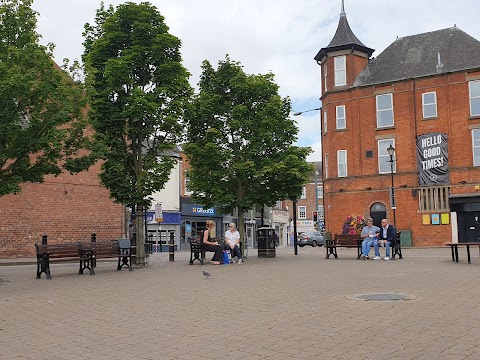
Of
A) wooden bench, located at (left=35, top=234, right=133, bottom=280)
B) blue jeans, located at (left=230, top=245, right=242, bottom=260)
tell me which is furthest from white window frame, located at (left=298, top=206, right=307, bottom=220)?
wooden bench, located at (left=35, top=234, right=133, bottom=280)

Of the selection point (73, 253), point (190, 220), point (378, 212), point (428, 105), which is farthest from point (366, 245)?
point (190, 220)

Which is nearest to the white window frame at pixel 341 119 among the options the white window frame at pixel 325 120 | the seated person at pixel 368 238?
the white window frame at pixel 325 120

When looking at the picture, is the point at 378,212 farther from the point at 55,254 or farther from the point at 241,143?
the point at 55,254

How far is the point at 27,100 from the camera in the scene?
44.0ft

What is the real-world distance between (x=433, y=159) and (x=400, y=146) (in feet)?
8.45

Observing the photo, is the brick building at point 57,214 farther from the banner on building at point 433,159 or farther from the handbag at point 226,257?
the banner on building at point 433,159

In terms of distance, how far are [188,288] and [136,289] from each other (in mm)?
1150

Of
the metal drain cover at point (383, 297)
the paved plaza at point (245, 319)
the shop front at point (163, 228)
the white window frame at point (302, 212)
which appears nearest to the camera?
the paved plaza at point (245, 319)

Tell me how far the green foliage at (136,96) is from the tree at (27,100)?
11.6 ft

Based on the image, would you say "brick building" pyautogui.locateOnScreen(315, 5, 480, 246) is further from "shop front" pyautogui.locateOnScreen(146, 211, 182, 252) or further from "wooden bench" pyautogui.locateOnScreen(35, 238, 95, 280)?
"wooden bench" pyautogui.locateOnScreen(35, 238, 95, 280)

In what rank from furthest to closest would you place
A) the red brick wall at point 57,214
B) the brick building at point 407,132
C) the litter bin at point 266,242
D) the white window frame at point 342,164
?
the white window frame at point 342,164, the brick building at point 407,132, the red brick wall at point 57,214, the litter bin at point 266,242

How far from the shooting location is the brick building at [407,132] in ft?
117

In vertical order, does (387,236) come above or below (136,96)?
below

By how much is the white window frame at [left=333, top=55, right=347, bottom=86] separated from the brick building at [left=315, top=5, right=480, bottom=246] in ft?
0.25
